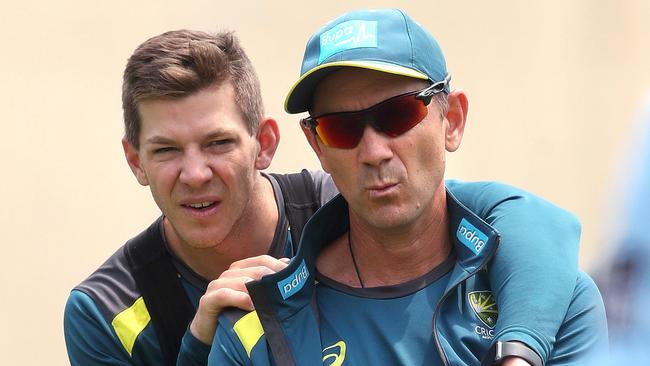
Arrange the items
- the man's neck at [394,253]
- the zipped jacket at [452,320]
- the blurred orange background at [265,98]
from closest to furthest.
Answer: the zipped jacket at [452,320], the man's neck at [394,253], the blurred orange background at [265,98]

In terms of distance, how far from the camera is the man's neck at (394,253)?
8.72 ft

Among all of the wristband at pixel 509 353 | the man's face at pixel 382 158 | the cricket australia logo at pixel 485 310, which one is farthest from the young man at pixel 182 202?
the wristband at pixel 509 353

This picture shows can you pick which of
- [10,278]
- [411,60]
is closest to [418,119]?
[411,60]

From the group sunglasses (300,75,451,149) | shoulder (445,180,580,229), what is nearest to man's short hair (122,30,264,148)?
shoulder (445,180,580,229)

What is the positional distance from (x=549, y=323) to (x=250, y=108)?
4.45ft

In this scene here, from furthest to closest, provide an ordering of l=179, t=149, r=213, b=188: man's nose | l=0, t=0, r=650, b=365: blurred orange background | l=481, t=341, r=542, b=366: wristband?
l=0, t=0, r=650, b=365: blurred orange background < l=179, t=149, r=213, b=188: man's nose < l=481, t=341, r=542, b=366: wristband

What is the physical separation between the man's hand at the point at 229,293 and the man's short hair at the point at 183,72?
696 millimetres

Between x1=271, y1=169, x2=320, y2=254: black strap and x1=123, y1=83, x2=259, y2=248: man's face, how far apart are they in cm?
18

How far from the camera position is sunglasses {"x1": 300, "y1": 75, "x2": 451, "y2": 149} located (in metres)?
2.53

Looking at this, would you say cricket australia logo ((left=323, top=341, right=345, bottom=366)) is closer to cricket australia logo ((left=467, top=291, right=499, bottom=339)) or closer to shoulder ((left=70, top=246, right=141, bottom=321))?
cricket australia logo ((left=467, top=291, right=499, bottom=339))

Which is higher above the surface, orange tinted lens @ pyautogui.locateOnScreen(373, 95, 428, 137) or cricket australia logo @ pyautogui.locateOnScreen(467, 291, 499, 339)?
orange tinted lens @ pyautogui.locateOnScreen(373, 95, 428, 137)

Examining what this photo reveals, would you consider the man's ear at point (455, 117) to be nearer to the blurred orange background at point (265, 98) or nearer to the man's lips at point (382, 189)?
the man's lips at point (382, 189)

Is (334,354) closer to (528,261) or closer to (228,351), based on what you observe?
(228,351)

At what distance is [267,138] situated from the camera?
3.59m
